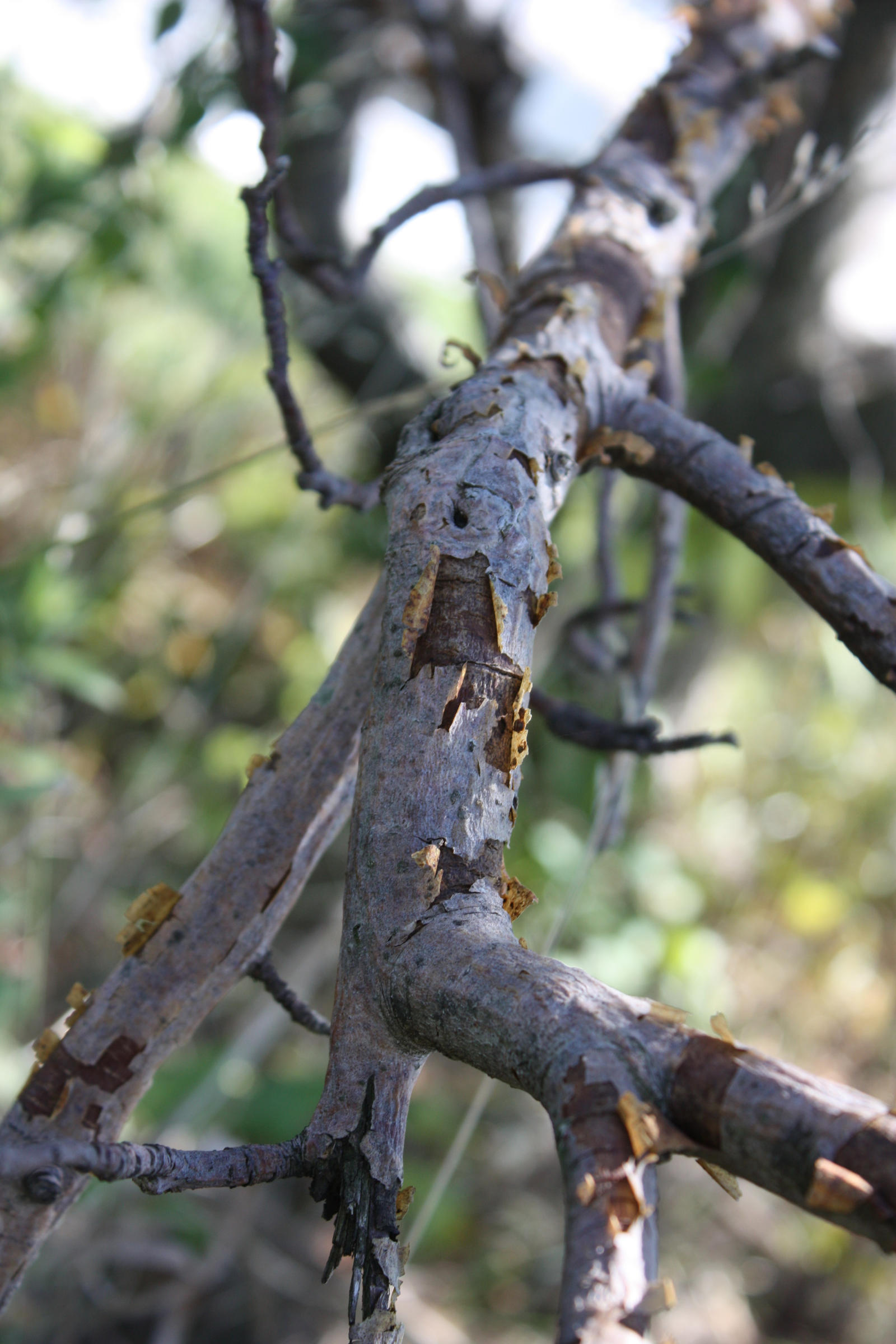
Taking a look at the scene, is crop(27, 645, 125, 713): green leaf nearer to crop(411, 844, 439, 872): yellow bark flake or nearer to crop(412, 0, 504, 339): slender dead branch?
crop(412, 0, 504, 339): slender dead branch

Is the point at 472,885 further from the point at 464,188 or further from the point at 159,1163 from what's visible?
the point at 464,188

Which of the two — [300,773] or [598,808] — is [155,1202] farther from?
[300,773]

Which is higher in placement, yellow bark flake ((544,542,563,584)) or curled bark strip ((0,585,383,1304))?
yellow bark flake ((544,542,563,584))

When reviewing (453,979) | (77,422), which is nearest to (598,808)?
(453,979)

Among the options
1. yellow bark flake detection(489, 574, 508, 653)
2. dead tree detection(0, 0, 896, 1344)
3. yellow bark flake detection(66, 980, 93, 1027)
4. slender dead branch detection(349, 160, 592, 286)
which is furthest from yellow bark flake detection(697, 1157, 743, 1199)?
slender dead branch detection(349, 160, 592, 286)

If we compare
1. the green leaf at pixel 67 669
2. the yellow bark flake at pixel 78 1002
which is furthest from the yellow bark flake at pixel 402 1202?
the green leaf at pixel 67 669

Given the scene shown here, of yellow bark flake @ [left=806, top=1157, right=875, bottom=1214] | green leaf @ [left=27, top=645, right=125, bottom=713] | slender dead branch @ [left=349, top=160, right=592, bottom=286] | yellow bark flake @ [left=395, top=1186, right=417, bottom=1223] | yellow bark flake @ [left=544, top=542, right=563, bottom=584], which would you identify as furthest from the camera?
green leaf @ [left=27, top=645, right=125, bottom=713]

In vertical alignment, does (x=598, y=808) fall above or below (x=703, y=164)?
below
